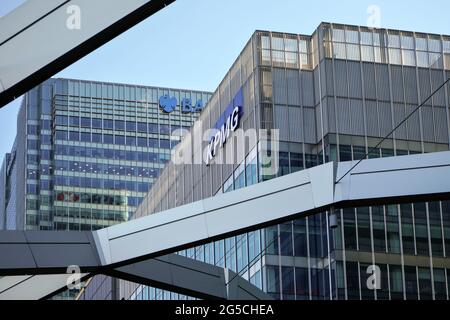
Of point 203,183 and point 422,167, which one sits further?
point 203,183

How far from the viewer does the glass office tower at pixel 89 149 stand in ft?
518

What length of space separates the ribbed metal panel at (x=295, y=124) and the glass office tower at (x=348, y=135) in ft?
0.17

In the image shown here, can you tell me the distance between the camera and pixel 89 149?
160250mm

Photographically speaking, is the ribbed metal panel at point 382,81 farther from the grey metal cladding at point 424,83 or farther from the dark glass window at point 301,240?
the dark glass window at point 301,240

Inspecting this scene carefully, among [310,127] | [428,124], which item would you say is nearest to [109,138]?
[310,127]

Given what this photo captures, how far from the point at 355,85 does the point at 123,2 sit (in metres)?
37.4

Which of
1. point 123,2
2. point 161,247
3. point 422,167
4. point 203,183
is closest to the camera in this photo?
point 123,2

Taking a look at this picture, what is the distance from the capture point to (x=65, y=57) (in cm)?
1423

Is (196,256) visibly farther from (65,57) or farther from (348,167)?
(65,57)

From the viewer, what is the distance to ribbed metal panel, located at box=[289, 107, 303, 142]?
51.1 meters

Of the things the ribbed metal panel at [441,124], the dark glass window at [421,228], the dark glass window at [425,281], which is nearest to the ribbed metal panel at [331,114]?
the ribbed metal panel at [441,124]

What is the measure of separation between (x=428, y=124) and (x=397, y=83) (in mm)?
2640

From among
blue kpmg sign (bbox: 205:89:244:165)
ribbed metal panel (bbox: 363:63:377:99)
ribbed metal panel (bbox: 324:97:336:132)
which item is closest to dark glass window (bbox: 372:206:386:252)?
ribbed metal panel (bbox: 324:97:336:132)

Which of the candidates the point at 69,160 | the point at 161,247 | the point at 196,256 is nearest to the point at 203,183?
the point at 196,256
